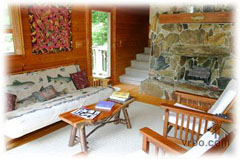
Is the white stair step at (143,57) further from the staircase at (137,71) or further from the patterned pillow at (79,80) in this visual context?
the patterned pillow at (79,80)

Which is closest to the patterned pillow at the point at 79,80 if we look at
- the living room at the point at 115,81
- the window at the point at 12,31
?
the living room at the point at 115,81

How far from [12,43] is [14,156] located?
5.62 feet

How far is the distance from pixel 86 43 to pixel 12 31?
59.6 inches

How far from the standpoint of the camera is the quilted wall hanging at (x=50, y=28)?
10.5ft

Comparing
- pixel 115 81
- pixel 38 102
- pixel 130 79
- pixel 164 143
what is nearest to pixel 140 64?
pixel 130 79

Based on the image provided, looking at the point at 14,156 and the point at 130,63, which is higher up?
the point at 130,63

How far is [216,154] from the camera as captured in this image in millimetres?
1244

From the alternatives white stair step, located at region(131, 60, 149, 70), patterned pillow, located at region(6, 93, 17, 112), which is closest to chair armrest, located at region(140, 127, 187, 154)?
patterned pillow, located at region(6, 93, 17, 112)

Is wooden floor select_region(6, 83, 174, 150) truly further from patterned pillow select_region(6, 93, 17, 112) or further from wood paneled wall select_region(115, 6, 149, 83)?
wood paneled wall select_region(115, 6, 149, 83)

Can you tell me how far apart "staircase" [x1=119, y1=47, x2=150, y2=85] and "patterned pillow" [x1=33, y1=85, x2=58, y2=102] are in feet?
8.03

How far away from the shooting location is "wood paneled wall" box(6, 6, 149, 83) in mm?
3141

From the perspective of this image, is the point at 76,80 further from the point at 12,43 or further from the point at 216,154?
the point at 216,154

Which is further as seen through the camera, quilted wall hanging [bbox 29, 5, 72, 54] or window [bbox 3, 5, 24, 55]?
quilted wall hanging [bbox 29, 5, 72, 54]

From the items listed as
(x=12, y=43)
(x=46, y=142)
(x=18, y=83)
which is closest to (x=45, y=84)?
(x=18, y=83)
